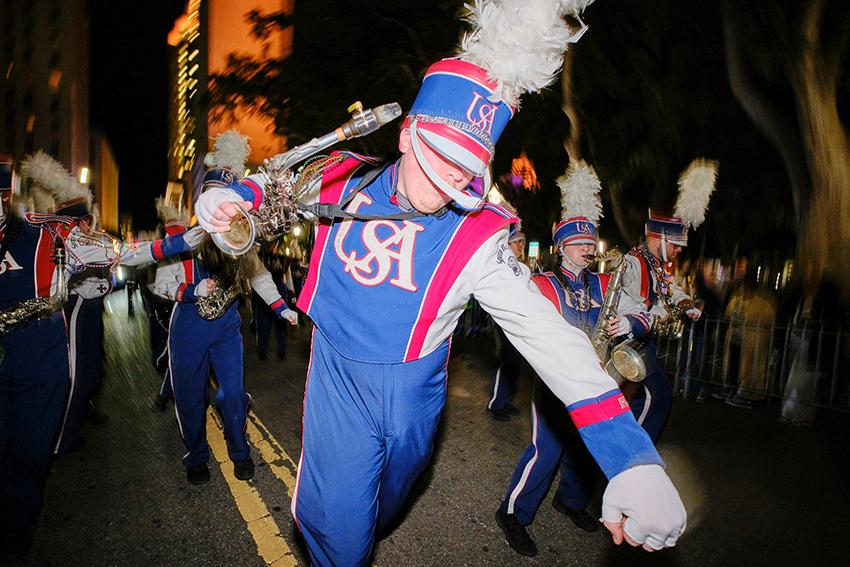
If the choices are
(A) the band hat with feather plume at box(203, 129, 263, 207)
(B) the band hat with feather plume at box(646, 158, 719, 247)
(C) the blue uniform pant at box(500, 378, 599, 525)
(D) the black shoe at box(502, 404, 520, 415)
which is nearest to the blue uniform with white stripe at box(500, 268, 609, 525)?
(C) the blue uniform pant at box(500, 378, 599, 525)

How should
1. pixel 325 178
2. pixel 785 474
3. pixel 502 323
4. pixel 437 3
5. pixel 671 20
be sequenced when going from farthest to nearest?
pixel 437 3 → pixel 671 20 → pixel 785 474 → pixel 325 178 → pixel 502 323

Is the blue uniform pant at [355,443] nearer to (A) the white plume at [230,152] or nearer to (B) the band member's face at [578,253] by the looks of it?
(B) the band member's face at [578,253]

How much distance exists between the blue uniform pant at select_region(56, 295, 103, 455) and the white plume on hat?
466cm

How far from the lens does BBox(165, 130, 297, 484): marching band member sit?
3.99 metres

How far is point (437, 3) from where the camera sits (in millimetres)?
11133

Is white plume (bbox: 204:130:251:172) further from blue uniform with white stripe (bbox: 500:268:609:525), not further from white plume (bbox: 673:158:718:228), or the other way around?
white plume (bbox: 673:158:718:228)

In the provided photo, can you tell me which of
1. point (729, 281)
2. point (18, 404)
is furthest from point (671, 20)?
point (18, 404)

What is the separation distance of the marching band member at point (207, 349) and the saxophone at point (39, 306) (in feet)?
2.96

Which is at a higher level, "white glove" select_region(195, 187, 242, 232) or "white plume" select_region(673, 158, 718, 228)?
"white plume" select_region(673, 158, 718, 228)

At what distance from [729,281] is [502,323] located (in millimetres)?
9054

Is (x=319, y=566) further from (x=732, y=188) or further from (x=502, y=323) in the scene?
(x=732, y=188)

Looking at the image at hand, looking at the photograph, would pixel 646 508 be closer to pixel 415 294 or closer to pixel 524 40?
pixel 415 294

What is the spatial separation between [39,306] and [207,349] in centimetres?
127

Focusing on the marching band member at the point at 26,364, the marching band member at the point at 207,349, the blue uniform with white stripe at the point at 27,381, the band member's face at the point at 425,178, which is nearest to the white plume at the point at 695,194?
the band member's face at the point at 425,178
